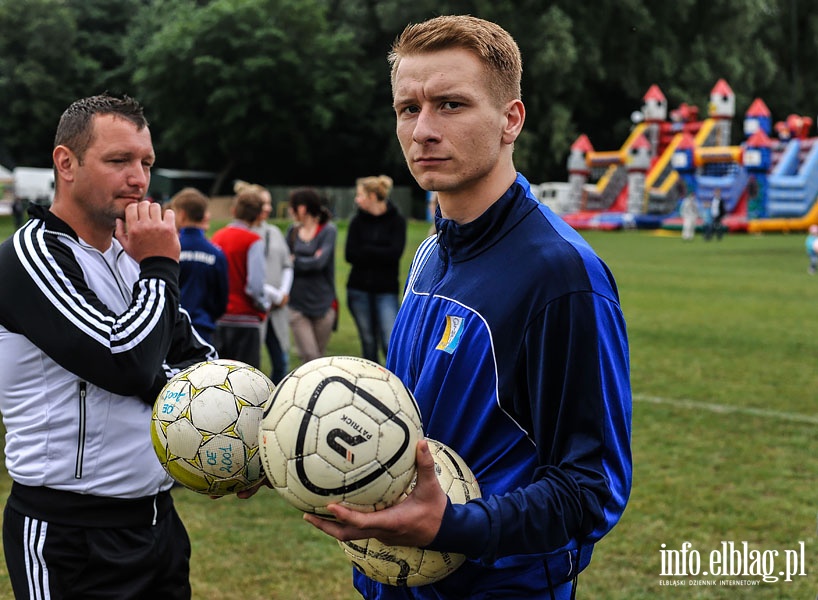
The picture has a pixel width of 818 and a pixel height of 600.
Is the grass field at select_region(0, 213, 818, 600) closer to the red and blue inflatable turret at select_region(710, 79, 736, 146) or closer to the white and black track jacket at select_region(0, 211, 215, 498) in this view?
the white and black track jacket at select_region(0, 211, 215, 498)

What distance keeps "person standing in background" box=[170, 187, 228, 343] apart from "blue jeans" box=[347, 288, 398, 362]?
2.82 meters

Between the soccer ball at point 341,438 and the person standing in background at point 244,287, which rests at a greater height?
the soccer ball at point 341,438

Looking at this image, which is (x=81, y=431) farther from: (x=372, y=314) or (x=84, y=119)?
(x=372, y=314)

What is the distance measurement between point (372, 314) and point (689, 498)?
4370 millimetres

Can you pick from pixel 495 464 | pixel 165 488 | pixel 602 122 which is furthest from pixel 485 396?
pixel 602 122

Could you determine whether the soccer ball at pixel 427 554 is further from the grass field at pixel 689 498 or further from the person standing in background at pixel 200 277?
the person standing in background at pixel 200 277

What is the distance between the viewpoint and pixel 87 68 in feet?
190

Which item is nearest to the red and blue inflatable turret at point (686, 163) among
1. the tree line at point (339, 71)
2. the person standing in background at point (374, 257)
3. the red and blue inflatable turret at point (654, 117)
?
the red and blue inflatable turret at point (654, 117)

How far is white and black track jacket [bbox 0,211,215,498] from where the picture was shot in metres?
3.00

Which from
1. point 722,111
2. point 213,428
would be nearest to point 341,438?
point 213,428

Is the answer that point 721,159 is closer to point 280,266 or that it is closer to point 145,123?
point 280,266

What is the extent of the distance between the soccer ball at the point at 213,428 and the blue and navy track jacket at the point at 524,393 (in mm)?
483

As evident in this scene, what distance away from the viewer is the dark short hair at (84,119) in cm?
325

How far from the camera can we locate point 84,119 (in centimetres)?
327
